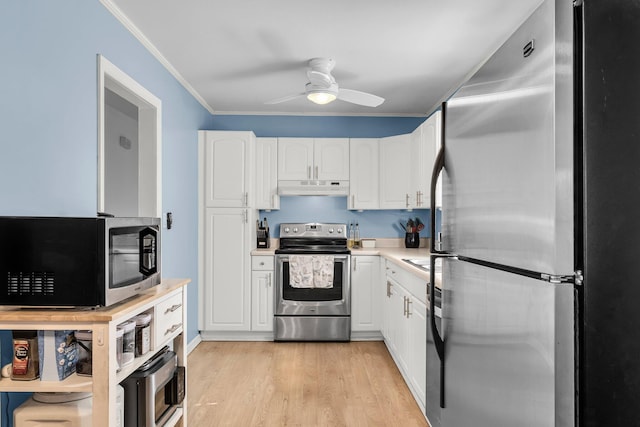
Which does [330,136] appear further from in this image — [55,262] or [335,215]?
[55,262]

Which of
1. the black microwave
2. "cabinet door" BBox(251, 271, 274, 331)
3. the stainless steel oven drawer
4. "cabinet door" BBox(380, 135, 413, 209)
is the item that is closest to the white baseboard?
"cabinet door" BBox(251, 271, 274, 331)

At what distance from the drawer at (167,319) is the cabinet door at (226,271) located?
206 centimetres

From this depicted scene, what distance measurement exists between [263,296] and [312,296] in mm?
502

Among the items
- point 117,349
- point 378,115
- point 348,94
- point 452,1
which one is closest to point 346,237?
point 378,115

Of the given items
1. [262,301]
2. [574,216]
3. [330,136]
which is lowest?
[262,301]

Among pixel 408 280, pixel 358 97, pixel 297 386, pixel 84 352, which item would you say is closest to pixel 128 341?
pixel 84 352

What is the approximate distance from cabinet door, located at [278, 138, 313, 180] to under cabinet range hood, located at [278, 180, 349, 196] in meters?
0.06

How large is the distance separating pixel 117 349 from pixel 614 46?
1818 millimetres

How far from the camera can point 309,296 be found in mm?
4312

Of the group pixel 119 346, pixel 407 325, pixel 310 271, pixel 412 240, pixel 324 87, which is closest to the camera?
pixel 119 346

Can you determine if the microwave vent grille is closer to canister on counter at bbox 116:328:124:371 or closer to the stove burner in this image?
canister on counter at bbox 116:328:124:371

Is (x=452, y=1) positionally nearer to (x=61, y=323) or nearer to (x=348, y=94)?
(x=348, y=94)

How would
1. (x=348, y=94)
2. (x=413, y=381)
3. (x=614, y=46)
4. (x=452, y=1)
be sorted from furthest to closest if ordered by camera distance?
(x=348, y=94), (x=413, y=381), (x=452, y=1), (x=614, y=46)

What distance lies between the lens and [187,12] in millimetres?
2520
